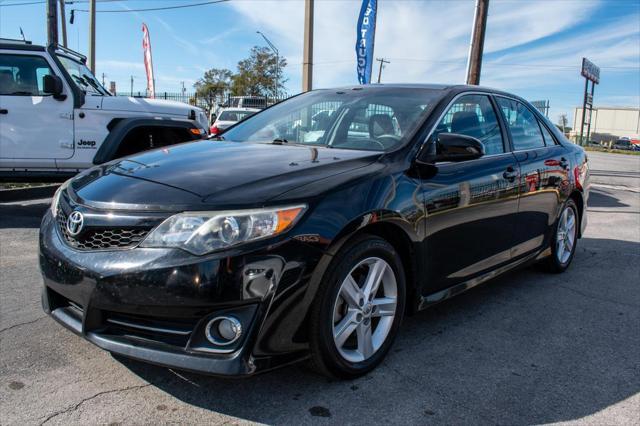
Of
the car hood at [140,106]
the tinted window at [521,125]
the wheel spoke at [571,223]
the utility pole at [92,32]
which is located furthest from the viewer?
the utility pole at [92,32]

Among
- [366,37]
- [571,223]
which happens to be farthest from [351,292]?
[366,37]

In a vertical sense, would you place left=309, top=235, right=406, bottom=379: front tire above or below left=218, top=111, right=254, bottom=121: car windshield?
below

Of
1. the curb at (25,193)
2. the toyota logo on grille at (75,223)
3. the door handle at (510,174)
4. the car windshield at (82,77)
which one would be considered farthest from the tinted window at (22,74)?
the door handle at (510,174)

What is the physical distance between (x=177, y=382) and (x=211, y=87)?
5501 cm

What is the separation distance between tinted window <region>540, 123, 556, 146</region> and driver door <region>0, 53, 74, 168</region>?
599 cm

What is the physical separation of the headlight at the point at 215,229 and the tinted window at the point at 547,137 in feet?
11.1

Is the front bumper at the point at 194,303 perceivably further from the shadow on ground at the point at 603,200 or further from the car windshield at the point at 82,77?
the shadow on ground at the point at 603,200

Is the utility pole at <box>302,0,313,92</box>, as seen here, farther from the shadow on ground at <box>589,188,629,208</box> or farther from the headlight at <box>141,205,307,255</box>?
the headlight at <box>141,205,307,255</box>

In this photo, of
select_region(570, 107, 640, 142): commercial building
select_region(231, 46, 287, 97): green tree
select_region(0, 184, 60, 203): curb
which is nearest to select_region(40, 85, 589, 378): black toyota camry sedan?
select_region(0, 184, 60, 203): curb

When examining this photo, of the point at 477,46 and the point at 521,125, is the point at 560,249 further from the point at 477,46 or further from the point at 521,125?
the point at 477,46

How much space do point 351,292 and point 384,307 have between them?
0.32m

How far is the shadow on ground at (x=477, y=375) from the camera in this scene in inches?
101

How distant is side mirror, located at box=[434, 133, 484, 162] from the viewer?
10.4 feet

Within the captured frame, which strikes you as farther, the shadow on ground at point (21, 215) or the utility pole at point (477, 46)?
the utility pole at point (477, 46)
